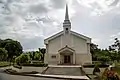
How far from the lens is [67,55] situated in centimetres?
3634

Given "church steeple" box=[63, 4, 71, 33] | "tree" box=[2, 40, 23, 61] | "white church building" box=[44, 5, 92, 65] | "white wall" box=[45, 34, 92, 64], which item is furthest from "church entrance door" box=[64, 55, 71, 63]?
"tree" box=[2, 40, 23, 61]

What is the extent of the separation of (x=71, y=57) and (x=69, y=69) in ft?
32.1

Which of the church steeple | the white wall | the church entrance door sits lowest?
the church entrance door

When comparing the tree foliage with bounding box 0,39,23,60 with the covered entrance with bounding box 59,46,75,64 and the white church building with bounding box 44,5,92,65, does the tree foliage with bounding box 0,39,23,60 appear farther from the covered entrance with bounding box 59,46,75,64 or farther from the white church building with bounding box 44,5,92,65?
the covered entrance with bounding box 59,46,75,64

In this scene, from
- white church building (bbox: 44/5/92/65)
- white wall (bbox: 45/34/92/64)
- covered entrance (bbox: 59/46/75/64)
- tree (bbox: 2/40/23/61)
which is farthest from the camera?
tree (bbox: 2/40/23/61)

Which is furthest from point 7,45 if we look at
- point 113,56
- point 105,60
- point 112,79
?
point 112,79

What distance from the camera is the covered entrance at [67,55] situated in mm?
35750

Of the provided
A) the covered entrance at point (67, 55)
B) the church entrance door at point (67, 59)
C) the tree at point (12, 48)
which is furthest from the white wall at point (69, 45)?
the tree at point (12, 48)

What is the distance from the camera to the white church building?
35.9m

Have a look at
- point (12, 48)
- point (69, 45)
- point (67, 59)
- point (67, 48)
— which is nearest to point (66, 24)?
point (69, 45)

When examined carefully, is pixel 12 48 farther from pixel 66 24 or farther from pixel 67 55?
pixel 67 55

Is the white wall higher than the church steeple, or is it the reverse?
the church steeple

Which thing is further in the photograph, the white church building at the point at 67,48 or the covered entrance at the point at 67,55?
the white church building at the point at 67,48

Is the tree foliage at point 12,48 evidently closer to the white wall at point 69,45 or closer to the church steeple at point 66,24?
the church steeple at point 66,24
